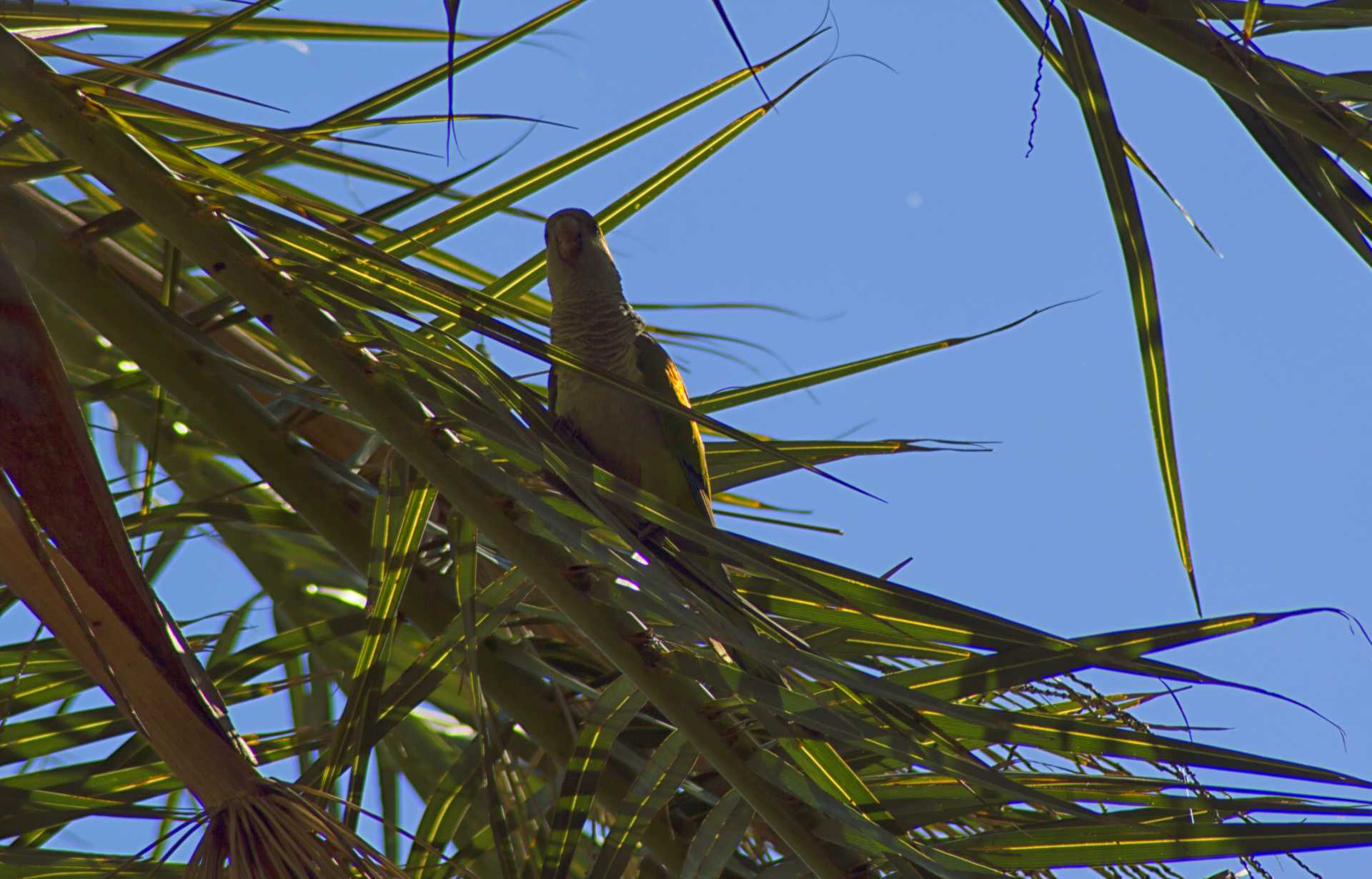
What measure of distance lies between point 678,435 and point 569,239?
449 millimetres

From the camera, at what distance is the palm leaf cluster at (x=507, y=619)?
1199 millimetres

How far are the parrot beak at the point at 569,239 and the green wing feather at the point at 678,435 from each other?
21 cm

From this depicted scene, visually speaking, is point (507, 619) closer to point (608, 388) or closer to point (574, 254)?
point (608, 388)

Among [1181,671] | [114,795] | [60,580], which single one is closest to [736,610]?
[1181,671]

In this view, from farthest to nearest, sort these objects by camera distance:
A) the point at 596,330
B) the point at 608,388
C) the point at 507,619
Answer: the point at 596,330
the point at 608,388
the point at 507,619

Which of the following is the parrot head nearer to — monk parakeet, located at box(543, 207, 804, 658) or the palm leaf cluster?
monk parakeet, located at box(543, 207, 804, 658)

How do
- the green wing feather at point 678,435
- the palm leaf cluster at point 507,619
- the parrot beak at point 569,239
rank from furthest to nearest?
1. the parrot beak at point 569,239
2. the green wing feather at point 678,435
3. the palm leaf cluster at point 507,619

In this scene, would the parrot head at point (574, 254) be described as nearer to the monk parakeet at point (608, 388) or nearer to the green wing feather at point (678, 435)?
the monk parakeet at point (608, 388)

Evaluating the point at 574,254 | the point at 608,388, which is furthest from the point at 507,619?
the point at 574,254

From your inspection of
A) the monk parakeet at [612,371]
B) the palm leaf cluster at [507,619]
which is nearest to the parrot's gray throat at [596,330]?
the monk parakeet at [612,371]

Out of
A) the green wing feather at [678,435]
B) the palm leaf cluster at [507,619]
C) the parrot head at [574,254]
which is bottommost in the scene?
the palm leaf cluster at [507,619]

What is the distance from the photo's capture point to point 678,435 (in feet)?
7.30

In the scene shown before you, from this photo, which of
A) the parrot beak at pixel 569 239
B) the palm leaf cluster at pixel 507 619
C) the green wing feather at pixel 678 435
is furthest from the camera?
the parrot beak at pixel 569 239

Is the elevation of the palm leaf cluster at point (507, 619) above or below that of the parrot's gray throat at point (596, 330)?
below
